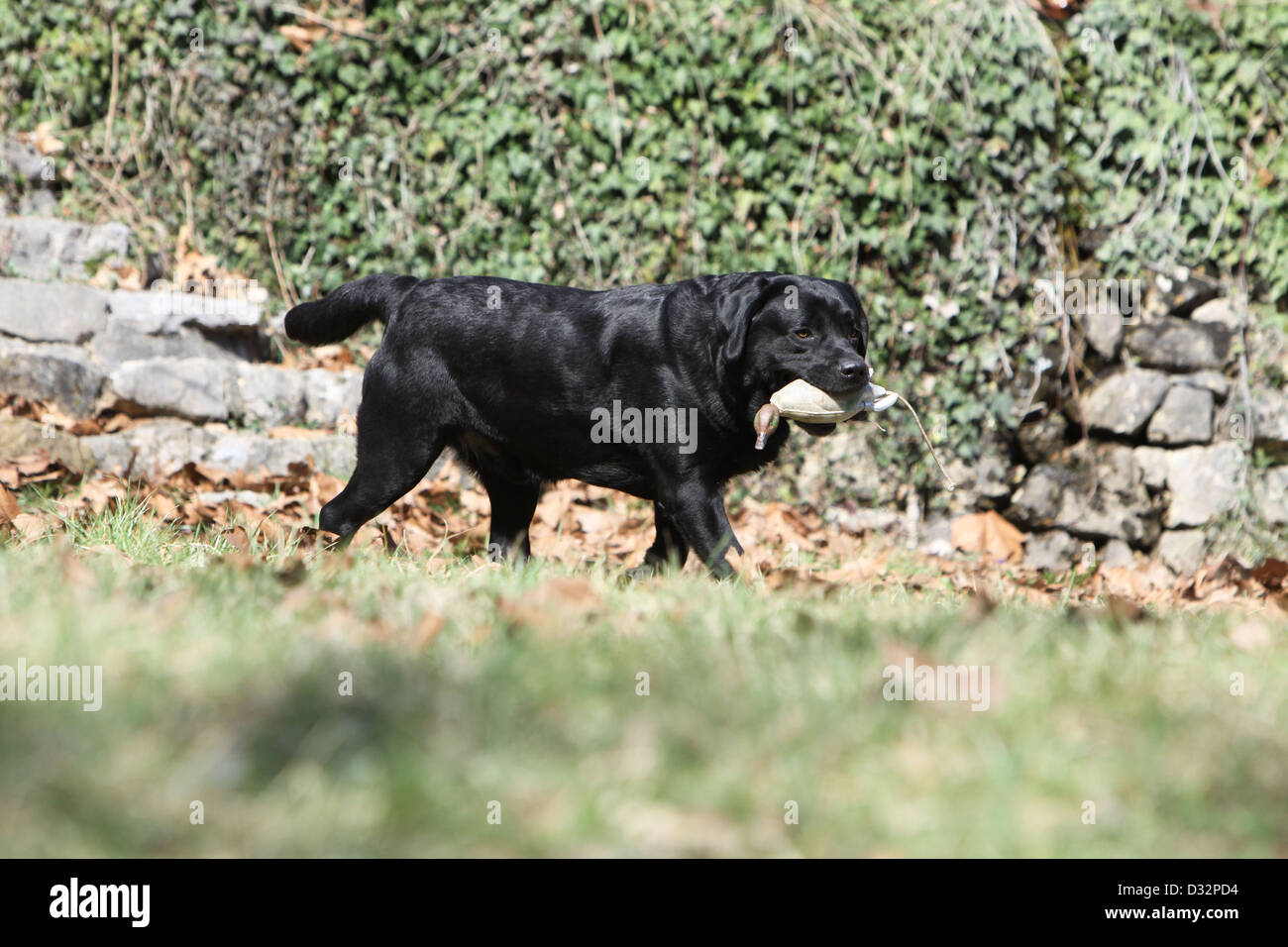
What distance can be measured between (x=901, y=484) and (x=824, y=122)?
2.06 metres

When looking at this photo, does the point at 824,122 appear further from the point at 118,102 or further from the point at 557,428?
the point at 118,102

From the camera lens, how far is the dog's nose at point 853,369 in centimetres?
368

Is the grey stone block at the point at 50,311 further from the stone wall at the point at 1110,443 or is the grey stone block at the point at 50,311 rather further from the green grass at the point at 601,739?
the green grass at the point at 601,739

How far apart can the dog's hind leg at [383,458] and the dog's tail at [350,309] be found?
0.93ft

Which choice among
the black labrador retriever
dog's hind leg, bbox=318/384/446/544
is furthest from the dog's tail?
dog's hind leg, bbox=318/384/446/544

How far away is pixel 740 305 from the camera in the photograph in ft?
12.2

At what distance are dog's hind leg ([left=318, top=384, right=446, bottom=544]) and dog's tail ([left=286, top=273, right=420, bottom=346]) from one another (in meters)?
0.28

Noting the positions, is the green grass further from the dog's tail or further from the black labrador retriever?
the dog's tail

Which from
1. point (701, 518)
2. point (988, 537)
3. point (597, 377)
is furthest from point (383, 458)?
point (988, 537)

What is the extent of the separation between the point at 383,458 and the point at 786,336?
1443 mm

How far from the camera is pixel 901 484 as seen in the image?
657 centimetres

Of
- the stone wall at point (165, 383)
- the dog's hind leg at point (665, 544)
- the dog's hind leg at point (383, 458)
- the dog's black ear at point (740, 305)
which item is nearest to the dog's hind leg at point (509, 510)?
the dog's hind leg at point (383, 458)

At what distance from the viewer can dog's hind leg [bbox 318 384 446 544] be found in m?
3.97

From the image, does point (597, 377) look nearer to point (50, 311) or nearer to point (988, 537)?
point (50, 311)
